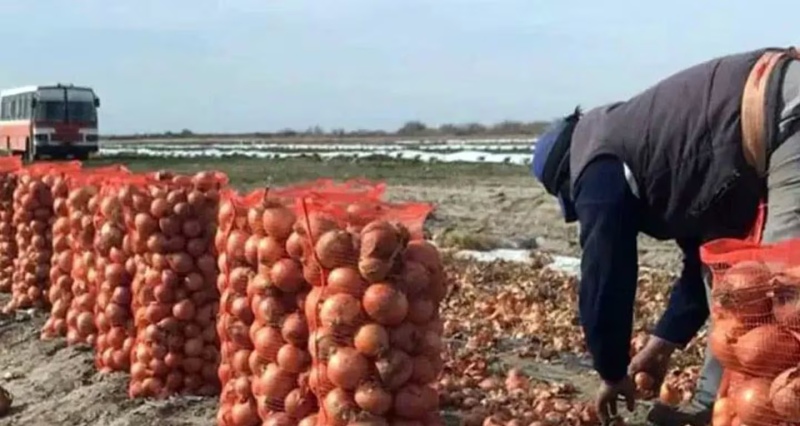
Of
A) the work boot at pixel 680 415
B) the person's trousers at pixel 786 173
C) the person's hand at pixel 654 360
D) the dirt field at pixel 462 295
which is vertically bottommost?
the dirt field at pixel 462 295

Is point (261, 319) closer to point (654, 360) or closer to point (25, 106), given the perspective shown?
point (654, 360)

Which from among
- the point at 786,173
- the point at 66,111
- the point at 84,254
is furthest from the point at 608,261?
the point at 66,111

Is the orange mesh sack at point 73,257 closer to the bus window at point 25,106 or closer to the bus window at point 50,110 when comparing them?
the bus window at point 50,110

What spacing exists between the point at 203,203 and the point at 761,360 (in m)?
3.68

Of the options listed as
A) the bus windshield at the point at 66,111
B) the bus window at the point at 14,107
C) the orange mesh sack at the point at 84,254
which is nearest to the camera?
the orange mesh sack at the point at 84,254

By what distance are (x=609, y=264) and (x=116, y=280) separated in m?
3.22

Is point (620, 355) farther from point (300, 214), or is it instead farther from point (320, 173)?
point (320, 173)

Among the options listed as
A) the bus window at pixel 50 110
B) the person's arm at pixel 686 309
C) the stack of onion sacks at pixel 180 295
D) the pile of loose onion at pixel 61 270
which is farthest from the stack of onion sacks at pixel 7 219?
the bus window at pixel 50 110

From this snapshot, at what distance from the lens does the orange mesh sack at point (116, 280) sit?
6648 millimetres

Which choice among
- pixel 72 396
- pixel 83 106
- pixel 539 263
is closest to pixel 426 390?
pixel 72 396

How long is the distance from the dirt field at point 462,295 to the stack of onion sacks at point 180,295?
15cm

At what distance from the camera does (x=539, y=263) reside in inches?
437

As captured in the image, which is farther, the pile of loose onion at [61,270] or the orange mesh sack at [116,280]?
the pile of loose onion at [61,270]

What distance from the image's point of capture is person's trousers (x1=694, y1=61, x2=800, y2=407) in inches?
151
